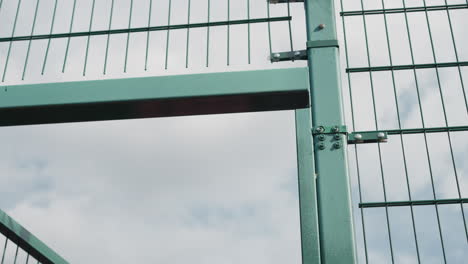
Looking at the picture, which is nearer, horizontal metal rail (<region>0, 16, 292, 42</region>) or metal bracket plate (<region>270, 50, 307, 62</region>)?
metal bracket plate (<region>270, 50, 307, 62</region>)

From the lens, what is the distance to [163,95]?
3.63 m

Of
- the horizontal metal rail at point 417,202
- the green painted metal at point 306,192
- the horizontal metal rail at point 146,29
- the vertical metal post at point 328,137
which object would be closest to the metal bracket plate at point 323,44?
the vertical metal post at point 328,137

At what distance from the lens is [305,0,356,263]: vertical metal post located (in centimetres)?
335

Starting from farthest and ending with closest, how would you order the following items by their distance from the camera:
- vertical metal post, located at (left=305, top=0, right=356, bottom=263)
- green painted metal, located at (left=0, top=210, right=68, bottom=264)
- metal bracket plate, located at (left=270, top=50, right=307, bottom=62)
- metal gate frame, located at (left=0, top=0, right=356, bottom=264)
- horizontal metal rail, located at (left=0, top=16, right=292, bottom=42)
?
green painted metal, located at (left=0, top=210, right=68, bottom=264) < horizontal metal rail, located at (left=0, top=16, right=292, bottom=42) < metal bracket plate, located at (left=270, top=50, right=307, bottom=62) < metal gate frame, located at (left=0, top=0, right=356, bottom=264) < vertical metal post, located at (left=305, top=0, right=356, bottom=263)

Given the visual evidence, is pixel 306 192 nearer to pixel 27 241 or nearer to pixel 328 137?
pixel 328 137

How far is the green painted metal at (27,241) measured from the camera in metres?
5.72

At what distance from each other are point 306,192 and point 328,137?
Result: 2.18 ft

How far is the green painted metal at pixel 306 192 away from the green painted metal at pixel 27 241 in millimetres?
3363

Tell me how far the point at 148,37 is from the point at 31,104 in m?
1.10

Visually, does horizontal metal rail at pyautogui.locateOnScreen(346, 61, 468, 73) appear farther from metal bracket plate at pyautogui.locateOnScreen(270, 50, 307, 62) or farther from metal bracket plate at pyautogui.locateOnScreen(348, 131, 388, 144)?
metal bracket plate at pyautogui.locateOnScreen(348, 131, 388, 144)

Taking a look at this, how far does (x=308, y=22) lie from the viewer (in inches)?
159

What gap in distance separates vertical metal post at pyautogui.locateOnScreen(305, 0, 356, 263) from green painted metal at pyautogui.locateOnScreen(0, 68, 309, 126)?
17cm

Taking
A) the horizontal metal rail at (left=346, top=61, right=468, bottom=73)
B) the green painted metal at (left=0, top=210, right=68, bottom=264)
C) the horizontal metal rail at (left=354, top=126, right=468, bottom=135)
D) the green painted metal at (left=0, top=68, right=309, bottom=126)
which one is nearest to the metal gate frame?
the green painted metal at (left=0, top=68, right=309, bottom=126)

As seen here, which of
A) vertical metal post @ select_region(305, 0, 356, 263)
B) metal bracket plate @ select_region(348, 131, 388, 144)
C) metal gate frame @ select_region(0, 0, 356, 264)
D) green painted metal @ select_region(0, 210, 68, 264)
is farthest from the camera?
green painted metal @ select_region(0, 210, 68, 264)
